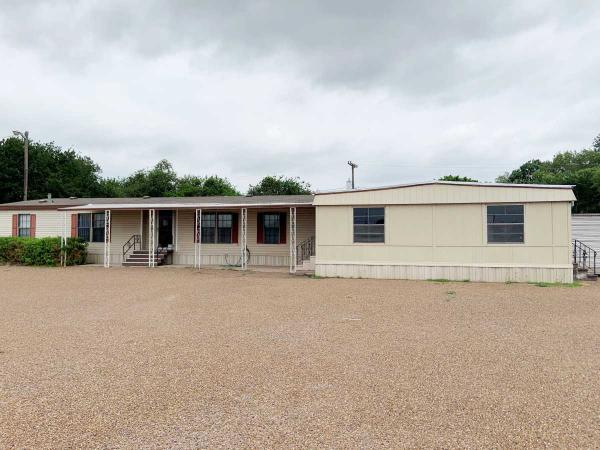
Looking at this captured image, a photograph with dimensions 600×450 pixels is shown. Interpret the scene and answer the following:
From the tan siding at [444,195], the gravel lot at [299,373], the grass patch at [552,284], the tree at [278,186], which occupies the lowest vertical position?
the gravel lot at [299,373]

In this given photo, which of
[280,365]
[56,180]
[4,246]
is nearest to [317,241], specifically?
[280,365]

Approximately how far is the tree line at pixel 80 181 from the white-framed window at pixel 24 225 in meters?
18.6

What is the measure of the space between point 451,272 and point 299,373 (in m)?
9.47

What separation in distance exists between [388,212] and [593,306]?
6078mm

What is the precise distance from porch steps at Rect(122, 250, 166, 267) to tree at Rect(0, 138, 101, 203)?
933 inches

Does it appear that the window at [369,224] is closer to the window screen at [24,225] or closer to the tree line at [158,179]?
the window screen at [24,225]

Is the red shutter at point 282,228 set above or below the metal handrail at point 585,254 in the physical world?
above

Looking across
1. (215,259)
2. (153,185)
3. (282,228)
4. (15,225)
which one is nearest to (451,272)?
(282,228)

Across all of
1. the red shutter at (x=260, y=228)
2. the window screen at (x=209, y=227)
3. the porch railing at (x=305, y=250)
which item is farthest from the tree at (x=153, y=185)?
the porch railing at (x=305, y=250)

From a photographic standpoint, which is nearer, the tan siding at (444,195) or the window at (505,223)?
the tan siding at (444,195)

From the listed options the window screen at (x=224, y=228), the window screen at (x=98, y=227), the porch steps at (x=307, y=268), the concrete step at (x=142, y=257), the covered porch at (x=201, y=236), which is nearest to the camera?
the porch steps at (x=307, y=268)

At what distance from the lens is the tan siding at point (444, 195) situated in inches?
477

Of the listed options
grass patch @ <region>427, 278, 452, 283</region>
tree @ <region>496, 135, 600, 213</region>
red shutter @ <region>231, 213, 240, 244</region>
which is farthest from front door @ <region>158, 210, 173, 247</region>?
tree @ <region>496, 135, 600, 213</region>

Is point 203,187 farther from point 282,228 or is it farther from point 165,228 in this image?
point 282,228
